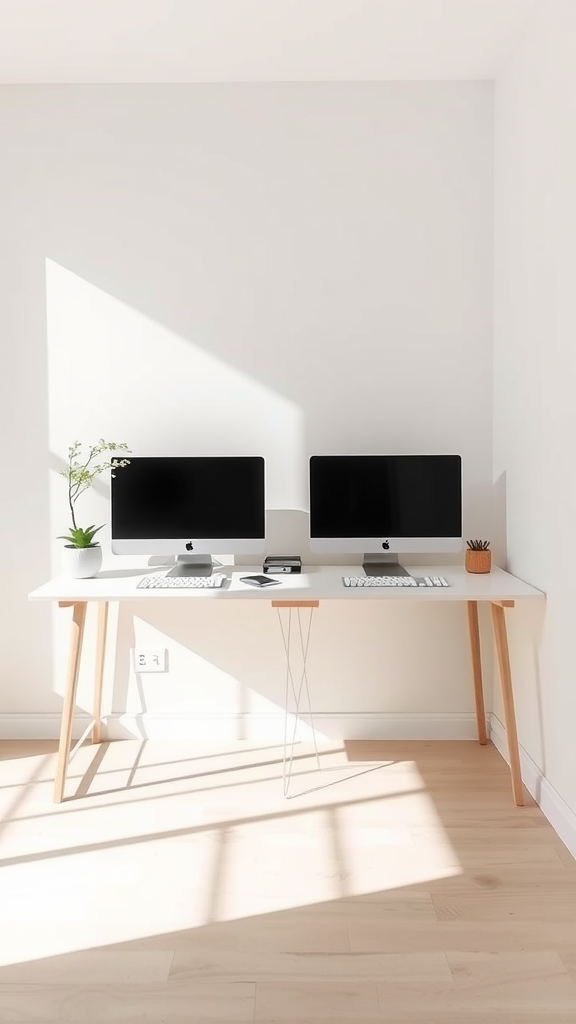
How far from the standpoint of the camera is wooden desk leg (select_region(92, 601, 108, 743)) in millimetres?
3039

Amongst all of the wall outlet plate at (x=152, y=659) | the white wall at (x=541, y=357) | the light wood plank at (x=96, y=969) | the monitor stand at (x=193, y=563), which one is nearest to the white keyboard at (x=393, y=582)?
the white wall at (x=541, y=357)

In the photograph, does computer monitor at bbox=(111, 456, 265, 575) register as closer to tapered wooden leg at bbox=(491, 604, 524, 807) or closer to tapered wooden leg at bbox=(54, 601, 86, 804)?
tapered wooden leg at bbox=(54, 601, 86, 804)

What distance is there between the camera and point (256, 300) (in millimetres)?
3090

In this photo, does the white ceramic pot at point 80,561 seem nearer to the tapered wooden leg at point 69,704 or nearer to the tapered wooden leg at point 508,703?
the tapered wooden leg at point 69,704

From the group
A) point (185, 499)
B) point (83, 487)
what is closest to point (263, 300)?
point (185, 499)

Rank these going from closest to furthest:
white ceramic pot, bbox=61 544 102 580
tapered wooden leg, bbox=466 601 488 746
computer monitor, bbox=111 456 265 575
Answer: white ceramic pot, bbox=61 544 102 580 → computer monitor, bbox=111 456 265 575 → tapered wooden leg, bbox=466 601 488 746

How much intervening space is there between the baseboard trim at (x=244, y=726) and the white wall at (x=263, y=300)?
0.03 m

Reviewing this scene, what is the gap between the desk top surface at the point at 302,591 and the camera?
2.55 m

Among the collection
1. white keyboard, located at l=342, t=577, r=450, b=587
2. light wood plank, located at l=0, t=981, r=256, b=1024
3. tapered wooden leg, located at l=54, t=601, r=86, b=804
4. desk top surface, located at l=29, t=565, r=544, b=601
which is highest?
white keyboard, located at l=342, t=577, r=450, b=587

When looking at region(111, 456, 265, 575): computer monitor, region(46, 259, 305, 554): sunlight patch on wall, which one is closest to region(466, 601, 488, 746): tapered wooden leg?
region(46, 259, 305, 554): sunlight patch on wall

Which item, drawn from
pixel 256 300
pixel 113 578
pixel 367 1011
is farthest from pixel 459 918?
pixel 256 300

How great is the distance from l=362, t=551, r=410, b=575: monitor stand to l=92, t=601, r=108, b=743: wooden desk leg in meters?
1.02

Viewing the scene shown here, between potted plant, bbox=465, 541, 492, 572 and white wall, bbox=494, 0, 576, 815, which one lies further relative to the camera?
potted plant, bbox=465, 541, 492, 572

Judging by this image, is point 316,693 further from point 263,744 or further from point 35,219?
point 35,219
